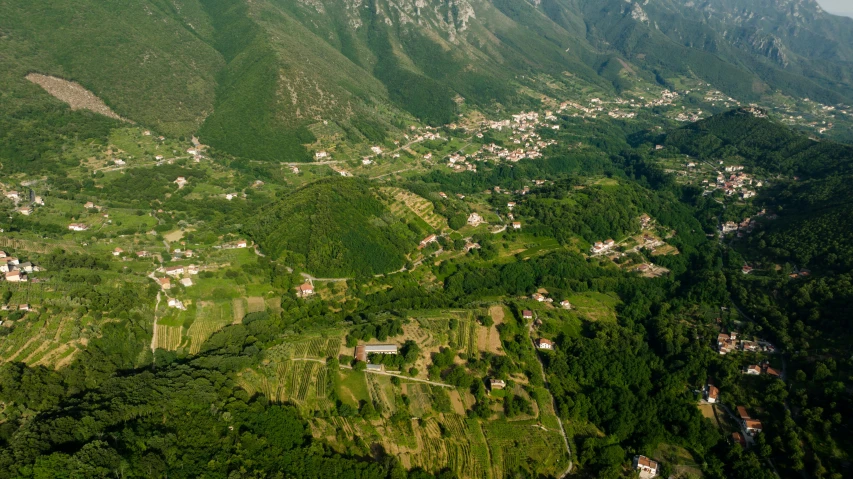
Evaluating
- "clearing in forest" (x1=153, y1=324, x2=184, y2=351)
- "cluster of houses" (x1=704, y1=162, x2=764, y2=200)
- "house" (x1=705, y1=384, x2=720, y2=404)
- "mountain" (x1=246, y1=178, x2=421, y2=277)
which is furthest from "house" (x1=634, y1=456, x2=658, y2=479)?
"cluster of houses" (x1=704, y1=162, x2=764, y2=200)

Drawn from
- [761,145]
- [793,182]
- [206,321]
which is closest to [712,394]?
[206,321]

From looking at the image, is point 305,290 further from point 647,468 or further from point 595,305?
point 647,468

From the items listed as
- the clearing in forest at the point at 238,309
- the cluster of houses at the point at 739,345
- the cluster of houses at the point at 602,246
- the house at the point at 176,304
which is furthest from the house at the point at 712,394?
the house at the point at 176,304

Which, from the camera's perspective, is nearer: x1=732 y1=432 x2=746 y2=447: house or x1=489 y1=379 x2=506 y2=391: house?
x1=732 y1=432 x2=746 y2=447: house

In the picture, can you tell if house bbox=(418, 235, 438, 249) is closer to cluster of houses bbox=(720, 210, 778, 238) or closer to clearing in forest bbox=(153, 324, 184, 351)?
clearing in forest bbox=(153, 324, 184, 351)

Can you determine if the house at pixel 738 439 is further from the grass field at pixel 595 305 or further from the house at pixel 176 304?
the house at pixel 176 304

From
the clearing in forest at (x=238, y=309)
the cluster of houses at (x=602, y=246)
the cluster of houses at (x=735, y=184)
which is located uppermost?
the cluster of houses at (x=735, y=184)
